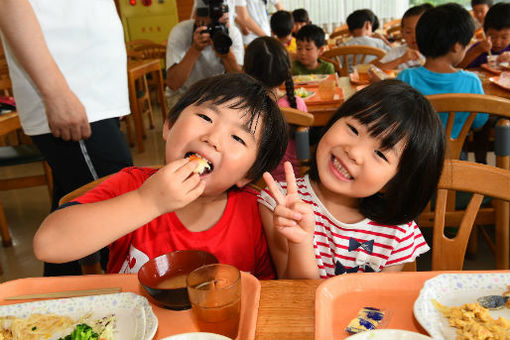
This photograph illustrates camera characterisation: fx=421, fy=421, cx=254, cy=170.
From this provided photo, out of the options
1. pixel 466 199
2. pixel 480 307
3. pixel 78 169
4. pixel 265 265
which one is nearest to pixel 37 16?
pixel 78 169

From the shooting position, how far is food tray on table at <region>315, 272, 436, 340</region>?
0.71 m

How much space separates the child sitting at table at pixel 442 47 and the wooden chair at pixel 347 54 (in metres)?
1.45

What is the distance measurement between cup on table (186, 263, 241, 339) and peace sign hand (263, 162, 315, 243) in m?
0.19

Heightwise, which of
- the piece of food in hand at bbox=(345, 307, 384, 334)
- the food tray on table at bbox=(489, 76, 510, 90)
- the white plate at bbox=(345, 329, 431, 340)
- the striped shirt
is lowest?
the striped shirt

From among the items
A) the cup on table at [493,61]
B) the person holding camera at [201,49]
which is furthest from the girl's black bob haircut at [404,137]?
the cup on table at [493,61]

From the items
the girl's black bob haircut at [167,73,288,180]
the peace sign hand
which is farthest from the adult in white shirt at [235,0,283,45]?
the peace sign hand

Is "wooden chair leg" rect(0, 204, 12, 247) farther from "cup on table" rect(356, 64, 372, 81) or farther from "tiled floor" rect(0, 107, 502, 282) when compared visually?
"cup on table" rect(356, 64, 372, 81)

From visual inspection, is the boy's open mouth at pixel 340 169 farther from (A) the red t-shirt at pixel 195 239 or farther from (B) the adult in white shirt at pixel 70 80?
(B) the adult in white shirt at pixel 70 80

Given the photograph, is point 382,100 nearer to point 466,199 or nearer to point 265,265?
point 265,265

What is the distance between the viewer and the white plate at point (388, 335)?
24.6 inches

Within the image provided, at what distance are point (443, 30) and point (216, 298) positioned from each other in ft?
7.11

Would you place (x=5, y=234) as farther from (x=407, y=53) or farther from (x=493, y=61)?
(x=493, y=61)

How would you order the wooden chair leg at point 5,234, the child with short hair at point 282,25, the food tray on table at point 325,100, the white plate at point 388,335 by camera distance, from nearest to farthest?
the white plate at point 388,335 → the food tray on table at point 325,100 → the wooden chair leg at point 5,234 → the child with short hair at point 282,25

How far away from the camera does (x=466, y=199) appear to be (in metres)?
1.83
